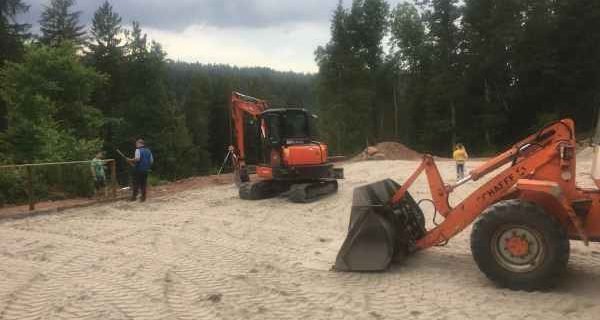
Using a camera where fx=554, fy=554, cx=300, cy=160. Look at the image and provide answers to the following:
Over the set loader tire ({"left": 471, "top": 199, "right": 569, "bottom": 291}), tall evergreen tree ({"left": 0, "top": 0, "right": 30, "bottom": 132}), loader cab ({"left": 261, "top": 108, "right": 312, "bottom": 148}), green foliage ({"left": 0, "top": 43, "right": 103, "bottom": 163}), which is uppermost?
tall evergreen tree ({"left": 0, "top": 0, "right": 30, "bottom": 132})

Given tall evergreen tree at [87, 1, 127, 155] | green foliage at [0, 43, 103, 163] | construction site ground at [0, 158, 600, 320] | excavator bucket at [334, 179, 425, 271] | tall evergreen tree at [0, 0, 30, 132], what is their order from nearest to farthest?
construction site ground at [0, 158, 600, 320]
excavator bucket at [334, 179, 425, 271]
green foliage at [0, 43, 103, 163]
tall evergreen tree at [0, 0, 30, 132]
tall evergreen tree at [87, 1, 127, 155]

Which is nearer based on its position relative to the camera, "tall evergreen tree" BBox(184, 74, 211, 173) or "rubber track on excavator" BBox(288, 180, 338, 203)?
"rubber track on excavator" BBox(288, 180, 338, 203)

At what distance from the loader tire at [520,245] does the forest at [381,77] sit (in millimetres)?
23375

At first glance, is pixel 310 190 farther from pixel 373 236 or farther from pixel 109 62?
pixel 109 62

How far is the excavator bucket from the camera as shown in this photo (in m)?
6.62

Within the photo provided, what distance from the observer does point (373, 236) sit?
6.64m

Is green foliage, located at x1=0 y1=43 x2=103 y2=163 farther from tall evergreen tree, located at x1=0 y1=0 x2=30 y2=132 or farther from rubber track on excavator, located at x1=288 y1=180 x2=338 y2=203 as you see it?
rubber track on excavator, located at x1=288 y1=180 x2=338 y2=203

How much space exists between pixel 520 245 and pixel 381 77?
47121 mm

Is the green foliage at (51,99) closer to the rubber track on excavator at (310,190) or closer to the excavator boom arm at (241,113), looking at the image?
the excavator boom arm at (241,113)

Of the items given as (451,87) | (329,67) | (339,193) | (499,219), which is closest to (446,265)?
(499,219)

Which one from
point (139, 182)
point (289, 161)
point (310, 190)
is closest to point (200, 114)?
point (139, 182)

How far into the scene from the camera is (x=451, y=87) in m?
41.8

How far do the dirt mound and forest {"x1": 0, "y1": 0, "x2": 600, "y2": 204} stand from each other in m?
10.3

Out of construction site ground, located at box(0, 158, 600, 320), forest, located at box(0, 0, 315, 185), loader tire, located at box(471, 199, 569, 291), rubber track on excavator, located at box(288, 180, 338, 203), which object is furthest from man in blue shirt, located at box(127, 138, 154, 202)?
loader tire, located at box(471, 199, 569, 291)
